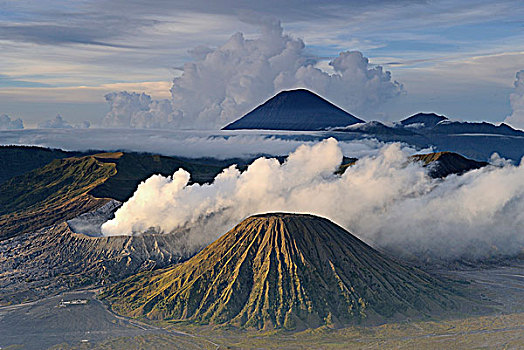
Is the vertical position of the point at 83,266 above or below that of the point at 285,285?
below

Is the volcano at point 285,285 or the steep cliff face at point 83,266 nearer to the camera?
the volcano at point 285,285

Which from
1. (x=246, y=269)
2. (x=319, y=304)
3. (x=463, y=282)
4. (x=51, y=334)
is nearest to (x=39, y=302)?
(x=51, y=334)

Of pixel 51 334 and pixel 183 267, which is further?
pixel 183 267

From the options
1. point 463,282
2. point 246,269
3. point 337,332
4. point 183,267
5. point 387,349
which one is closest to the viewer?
point 387,349

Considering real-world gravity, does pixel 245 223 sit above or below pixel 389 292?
above

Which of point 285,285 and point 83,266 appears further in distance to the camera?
point 83,266

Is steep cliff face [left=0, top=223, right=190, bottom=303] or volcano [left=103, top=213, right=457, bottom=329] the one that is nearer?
volcano [left=103, top=213, right=457, bottom=329]

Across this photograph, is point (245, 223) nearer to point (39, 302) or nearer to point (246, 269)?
point (246, 269)

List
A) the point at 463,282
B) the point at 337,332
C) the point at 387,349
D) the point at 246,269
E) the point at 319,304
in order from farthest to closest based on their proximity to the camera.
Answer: the point at 463,282
the point at 246,269
the point at 319,304
the point at 337,332
the point at 387,349
